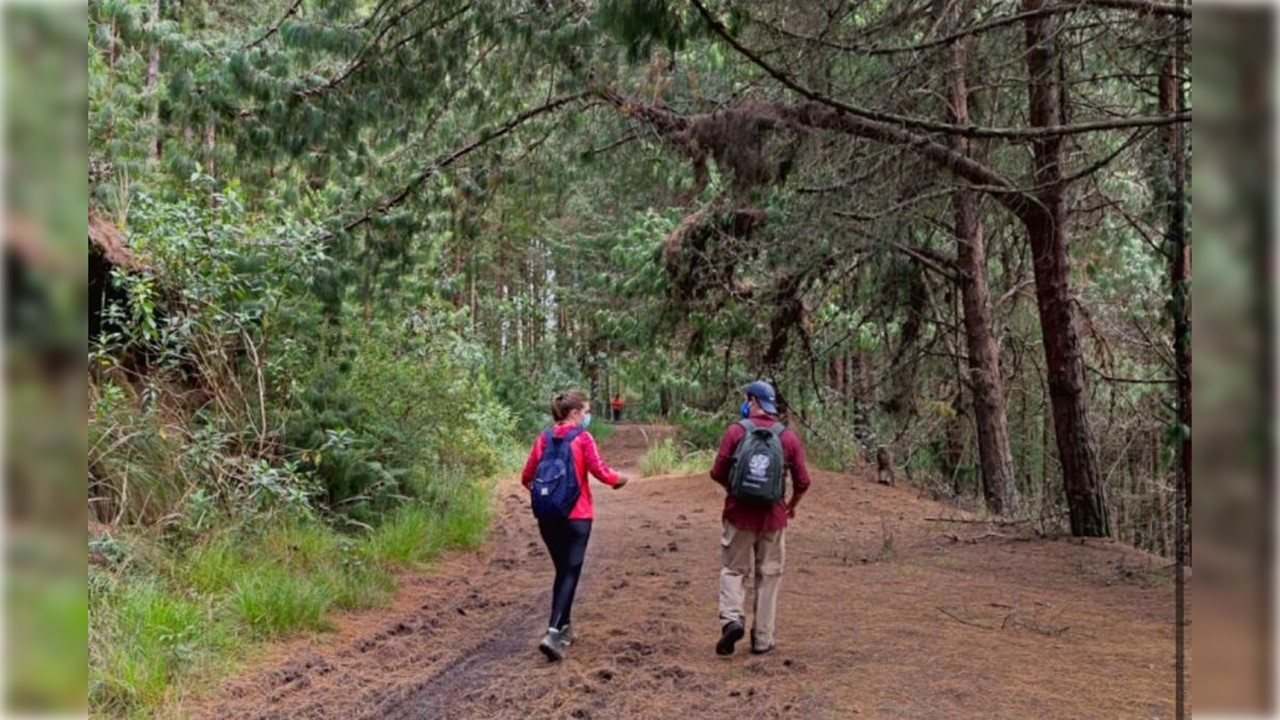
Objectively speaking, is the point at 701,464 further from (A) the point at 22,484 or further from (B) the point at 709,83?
(A) the point at 22,484

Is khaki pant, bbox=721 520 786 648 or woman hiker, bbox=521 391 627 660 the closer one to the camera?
woman hiker, bbox=521 391 627 660

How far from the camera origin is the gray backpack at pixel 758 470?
6070 millimetres

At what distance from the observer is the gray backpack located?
6.07m

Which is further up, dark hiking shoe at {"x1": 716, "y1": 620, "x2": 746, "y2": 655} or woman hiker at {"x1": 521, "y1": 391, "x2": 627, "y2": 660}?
woman hiker at {"x1": 521, "y1": 391, "x2": 627, "y2": 660}

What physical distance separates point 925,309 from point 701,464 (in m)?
6.93

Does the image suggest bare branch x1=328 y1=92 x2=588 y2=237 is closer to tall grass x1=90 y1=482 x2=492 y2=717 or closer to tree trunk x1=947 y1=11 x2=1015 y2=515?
tall grass x1=90 y1=482 x2=492 y2=717

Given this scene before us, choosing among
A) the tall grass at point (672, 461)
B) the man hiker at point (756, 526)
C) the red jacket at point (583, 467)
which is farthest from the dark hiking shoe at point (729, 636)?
the tall grass at point (672, 461)

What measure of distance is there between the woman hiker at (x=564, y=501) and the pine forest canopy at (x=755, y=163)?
8.60ft

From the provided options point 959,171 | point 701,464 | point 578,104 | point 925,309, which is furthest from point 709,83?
point 701,464

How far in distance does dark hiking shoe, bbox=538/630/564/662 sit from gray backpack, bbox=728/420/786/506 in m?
1.50

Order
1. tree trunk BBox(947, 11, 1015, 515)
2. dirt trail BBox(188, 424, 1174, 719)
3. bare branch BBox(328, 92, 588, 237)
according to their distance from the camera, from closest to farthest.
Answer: dirt trail BBox(188, 424, 1174, 719) → bare branch BBox(328, 92, 588, 237) → tree trunk BBox(947, 11, 1015, 515)

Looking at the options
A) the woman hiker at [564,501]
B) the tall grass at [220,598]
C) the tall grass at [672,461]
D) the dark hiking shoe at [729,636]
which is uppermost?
the woman hiker at [564,501]

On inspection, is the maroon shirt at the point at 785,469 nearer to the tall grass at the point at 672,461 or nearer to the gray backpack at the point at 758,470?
the gray backpack at the point at 758,470

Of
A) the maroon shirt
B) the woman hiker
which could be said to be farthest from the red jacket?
the maroon shirt
